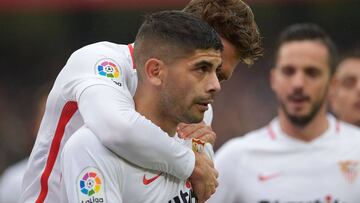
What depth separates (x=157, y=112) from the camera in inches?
175

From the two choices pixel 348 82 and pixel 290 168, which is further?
pixel 348 82

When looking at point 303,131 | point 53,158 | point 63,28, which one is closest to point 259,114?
point 63,28

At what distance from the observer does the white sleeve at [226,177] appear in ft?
23.7

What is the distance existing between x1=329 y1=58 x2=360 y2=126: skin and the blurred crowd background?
18.8 feet

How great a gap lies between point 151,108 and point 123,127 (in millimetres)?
197

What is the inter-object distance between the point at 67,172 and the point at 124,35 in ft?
43.5

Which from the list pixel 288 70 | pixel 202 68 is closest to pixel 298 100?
pixel 288 70

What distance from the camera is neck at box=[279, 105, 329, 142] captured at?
24.8 ft

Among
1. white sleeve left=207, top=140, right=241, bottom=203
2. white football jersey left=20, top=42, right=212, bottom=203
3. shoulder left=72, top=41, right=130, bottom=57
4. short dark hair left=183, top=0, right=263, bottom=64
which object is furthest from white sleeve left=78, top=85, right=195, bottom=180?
white sleeve left=207, top=140, right=241, bottom=203

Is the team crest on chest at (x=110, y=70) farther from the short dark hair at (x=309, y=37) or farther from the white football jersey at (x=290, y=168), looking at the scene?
the short dark hair at (x=309, y=37)

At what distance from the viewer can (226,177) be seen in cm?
732

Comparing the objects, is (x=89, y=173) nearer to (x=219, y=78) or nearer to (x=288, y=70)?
(x=219, y=78)

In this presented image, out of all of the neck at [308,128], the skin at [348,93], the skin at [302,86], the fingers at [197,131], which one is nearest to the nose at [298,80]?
the skin at [302,86]

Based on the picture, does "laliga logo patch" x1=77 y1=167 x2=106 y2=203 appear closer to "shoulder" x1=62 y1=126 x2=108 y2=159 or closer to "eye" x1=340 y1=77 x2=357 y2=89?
"shoulder" x1=62 y1=126 x2=108 y2=159
